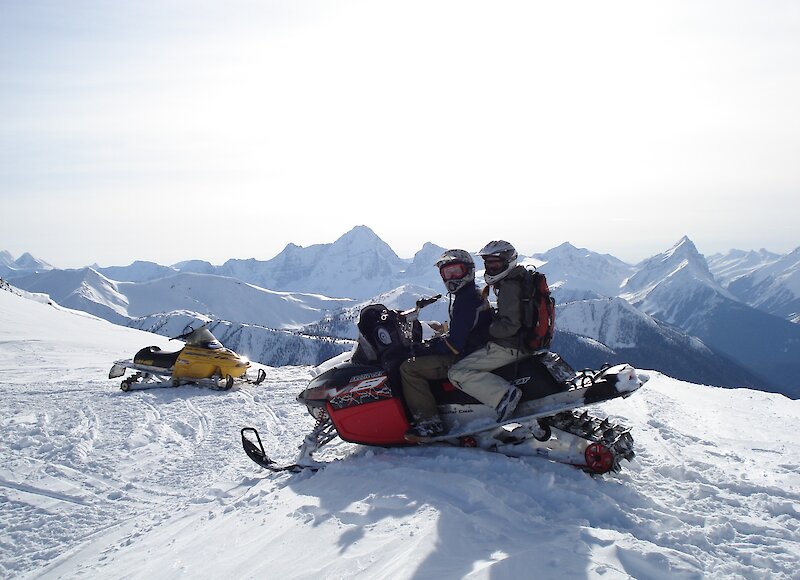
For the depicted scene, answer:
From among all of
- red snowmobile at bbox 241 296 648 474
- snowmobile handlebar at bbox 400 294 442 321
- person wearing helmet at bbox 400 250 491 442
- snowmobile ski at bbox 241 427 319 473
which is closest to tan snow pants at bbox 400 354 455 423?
person wearing helmet at bbox 400 250 491 442

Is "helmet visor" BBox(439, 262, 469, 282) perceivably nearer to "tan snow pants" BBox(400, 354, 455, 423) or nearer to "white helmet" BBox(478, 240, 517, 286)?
"white helmet" BBox(478, 240, 517, 286)

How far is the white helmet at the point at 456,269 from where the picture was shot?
21.5 feet

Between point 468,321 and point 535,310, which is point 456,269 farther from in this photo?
point 535,310

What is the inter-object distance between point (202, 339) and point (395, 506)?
32.5ft

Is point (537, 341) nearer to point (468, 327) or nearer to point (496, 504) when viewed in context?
point (468, 327)

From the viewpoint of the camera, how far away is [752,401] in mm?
11492

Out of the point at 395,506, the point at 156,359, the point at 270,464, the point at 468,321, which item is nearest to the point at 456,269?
the point at 468,321

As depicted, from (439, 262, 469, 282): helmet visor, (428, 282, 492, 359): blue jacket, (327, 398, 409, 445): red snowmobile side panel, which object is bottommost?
(327, 398, 409, 445): red snowmobile side panel

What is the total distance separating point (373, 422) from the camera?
7.26 m

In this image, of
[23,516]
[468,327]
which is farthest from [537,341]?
[23,516]

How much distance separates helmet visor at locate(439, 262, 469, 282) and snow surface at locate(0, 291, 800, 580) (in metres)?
1.96

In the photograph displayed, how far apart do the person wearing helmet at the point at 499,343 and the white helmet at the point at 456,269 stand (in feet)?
0.85

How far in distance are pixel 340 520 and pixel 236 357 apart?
9.48m

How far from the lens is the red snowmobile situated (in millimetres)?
6156
